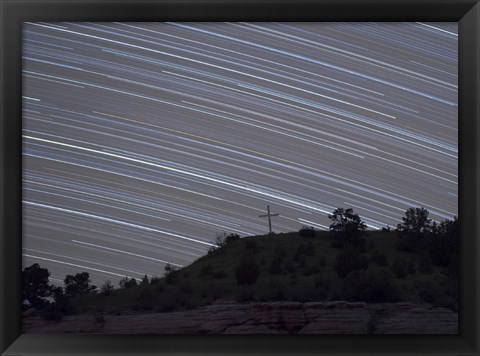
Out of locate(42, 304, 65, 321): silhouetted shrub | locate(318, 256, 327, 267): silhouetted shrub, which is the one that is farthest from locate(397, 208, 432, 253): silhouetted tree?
locate(42, 304, 65, 321): silhouetted shrub

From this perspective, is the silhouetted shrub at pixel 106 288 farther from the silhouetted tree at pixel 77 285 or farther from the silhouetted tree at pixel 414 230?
the silhouetted tree at pixel 414 230

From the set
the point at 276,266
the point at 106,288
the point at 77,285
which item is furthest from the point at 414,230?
the point at 77,285

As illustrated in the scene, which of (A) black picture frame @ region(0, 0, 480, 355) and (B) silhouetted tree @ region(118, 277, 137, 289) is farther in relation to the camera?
(B) silhouetted tree @ region(118, 277, 137, 289)

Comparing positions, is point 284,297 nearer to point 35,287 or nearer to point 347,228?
point 347,228

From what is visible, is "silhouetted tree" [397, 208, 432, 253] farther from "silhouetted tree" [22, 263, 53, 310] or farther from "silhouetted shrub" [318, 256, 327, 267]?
"silhouetted tree" [22, 263, 53, 310]

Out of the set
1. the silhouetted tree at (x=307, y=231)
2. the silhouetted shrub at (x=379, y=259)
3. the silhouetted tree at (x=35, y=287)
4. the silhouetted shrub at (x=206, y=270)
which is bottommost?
the silhouetted tree at (x=35, y=287)

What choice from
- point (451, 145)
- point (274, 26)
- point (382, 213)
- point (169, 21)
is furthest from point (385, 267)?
point (169, 21)

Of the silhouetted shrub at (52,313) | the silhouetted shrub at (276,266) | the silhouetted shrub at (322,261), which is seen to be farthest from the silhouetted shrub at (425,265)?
the silhouetted shrub at (52,313)
